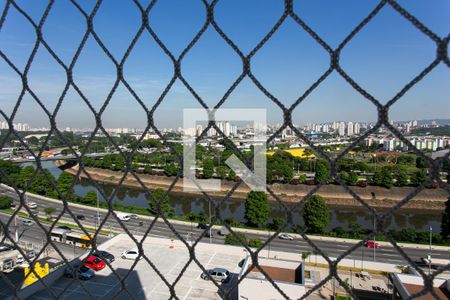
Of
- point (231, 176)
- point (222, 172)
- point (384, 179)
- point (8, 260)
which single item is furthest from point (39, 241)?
point (384, 179)

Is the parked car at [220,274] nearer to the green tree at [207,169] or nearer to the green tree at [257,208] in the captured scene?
the green tree at [257,208]

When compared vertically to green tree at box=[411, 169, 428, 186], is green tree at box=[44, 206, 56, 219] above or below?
below

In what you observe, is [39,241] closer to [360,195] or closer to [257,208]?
[257,208]

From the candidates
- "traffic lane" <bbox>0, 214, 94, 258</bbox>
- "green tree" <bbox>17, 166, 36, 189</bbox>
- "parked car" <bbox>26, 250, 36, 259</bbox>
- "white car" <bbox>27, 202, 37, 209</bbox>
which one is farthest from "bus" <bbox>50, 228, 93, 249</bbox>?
"green tree" <bbox>17, 166, 36, 189</bbox>

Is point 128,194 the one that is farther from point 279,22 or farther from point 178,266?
point 279,22

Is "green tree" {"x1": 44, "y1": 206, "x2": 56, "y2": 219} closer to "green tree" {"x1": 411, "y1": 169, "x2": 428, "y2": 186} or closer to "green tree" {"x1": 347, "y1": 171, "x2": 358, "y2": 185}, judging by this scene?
"green tree" {"x1": 347, "y1": 171, "x2": 358, "y2": 185}

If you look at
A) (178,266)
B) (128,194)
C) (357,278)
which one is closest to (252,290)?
(178,266)

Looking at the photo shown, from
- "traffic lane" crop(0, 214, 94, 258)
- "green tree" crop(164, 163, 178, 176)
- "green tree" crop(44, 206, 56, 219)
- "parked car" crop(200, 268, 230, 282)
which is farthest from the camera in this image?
"green tree" crop(164, 163, 178, 176)

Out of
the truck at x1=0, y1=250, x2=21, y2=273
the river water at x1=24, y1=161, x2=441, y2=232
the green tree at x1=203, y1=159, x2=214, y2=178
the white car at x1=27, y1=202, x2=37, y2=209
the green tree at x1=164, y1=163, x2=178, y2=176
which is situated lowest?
the river water at x1=24, y1=161, x2=441, y2=232

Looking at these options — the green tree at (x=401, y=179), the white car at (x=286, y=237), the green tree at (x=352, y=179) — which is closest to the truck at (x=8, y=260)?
the white car at (x=286, y=237)
